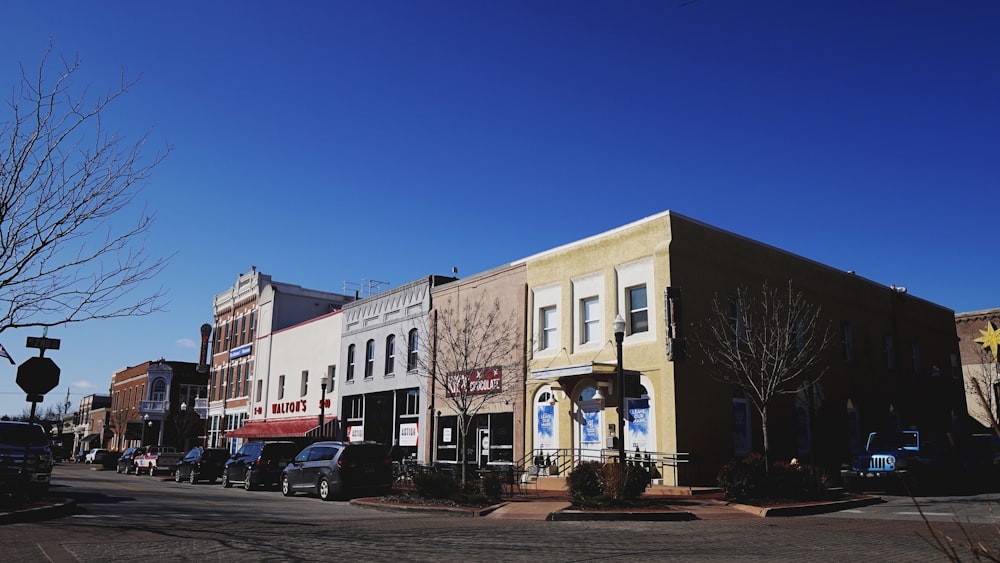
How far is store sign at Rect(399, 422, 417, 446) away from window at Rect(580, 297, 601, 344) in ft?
32.6

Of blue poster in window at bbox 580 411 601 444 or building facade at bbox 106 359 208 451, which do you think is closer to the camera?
blue poster in window at bbox 580 411 601 444

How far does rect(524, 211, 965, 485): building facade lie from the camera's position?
21.6m

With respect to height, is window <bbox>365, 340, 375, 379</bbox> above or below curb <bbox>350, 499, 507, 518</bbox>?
above

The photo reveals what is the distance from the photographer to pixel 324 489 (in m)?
21.3

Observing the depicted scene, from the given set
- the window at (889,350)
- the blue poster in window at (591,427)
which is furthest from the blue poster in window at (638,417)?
the window at (889,350)

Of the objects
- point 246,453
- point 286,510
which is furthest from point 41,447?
point 246,453

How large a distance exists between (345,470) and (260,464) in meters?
6.73

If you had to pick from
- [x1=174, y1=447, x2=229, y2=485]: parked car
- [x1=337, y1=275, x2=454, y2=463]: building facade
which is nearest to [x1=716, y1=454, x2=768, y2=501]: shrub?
[x1=337, y1=275, x2=454, y2=463]: building facade

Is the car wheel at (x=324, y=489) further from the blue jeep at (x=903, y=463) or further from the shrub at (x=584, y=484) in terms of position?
the blue jeep at (x=903, y=463)

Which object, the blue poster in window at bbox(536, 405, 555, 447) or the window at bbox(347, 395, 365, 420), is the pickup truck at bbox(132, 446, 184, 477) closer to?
the window at bbox(347, 395, 365, 420)

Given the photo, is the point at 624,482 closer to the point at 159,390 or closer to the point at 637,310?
the point at 637,310

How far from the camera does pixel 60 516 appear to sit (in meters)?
14.3

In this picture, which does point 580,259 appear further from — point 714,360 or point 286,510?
point 286,510

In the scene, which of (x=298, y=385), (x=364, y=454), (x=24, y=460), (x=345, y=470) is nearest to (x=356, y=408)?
(x=298, y=385)
